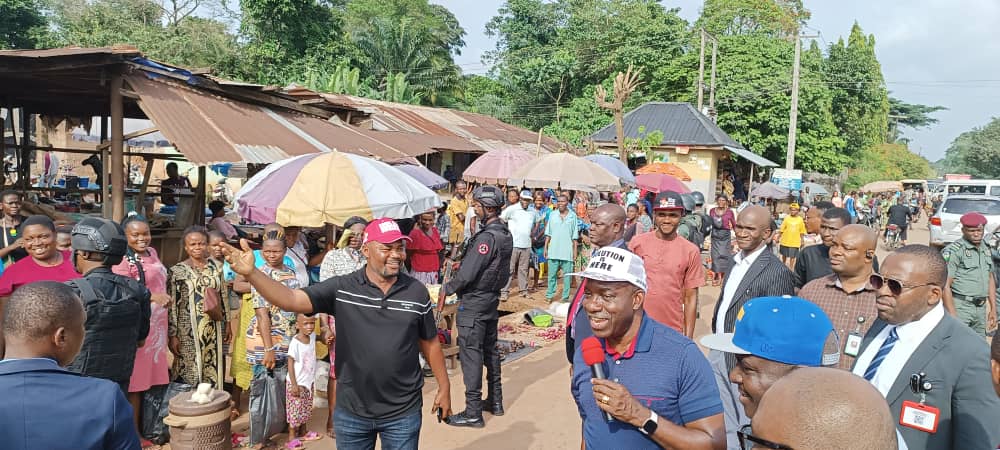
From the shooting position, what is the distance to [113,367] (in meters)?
4.50

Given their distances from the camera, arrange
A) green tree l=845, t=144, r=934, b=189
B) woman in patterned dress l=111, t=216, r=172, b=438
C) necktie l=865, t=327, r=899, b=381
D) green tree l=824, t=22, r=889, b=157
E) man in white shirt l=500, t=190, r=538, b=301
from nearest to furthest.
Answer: necktie l=865, t=327, r=899, b=381, woman in patterned dress l=111, t=216, r=172, b=438, man in white shirt l=500, t=190, r=538, b=301, green tree l=824, t=22, r=889, b=157, green tree l=845, t=144, r=934, b=189

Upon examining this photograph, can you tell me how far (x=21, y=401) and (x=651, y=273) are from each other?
430 cm

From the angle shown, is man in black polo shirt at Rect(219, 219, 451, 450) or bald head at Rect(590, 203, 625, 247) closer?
man in black polo shirt at Rect(219, 219, 451, 450)

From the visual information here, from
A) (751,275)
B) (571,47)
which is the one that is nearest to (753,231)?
(751,275)

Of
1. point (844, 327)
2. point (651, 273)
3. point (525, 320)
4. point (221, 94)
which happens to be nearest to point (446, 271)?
point (525, 320)

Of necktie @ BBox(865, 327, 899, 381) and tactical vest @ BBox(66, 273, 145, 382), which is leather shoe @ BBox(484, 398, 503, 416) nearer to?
tactical vest @ BBox(66, 273, 145, 382)

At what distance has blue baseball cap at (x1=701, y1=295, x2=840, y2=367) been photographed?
95.2 inches

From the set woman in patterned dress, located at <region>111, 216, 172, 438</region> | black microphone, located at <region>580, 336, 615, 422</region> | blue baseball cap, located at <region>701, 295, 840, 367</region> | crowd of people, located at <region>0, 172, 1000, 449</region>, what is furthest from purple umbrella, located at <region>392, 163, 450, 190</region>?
blue baseball cap, located at <region>701, 295, 840, 367</region>

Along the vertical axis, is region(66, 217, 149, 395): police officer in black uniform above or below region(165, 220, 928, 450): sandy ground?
above

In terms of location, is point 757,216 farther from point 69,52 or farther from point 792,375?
point 69,52

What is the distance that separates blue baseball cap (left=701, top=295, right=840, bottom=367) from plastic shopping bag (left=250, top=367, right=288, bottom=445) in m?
3.91

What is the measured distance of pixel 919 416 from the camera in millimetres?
2885

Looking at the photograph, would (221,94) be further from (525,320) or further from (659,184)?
(659,184)

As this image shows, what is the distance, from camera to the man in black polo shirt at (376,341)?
12.2ft
